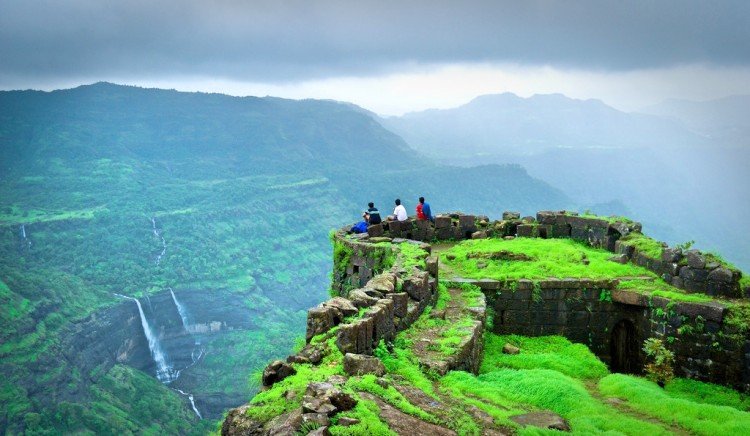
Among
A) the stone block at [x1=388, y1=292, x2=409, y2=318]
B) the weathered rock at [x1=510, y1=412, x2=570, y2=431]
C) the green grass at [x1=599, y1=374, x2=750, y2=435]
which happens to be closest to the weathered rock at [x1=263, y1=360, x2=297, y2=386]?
the weathered rock at [x1=510, y1=412, x2=570, y2=431]

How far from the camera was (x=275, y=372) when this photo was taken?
890 centimetres

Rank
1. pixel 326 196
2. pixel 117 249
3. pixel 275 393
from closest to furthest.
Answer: pixel 275 393 → pixel 117 249 → pixel 326 196

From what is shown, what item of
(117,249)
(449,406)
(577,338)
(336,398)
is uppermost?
(336,398)

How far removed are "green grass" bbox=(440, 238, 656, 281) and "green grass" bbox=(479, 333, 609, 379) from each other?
194 cm

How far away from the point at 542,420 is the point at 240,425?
4.64 meters

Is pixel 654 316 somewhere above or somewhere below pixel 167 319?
above

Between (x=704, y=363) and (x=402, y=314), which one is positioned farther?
(x=704, y=363)

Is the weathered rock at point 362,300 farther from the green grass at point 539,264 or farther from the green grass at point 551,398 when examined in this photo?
the green grass at point 539,264

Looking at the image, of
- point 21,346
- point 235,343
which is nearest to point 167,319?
point 235,343

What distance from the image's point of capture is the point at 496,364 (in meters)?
14.5

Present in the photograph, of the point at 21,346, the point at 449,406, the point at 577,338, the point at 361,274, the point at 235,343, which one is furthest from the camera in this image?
the point at 235,343

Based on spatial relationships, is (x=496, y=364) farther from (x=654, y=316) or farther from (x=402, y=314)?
(x=654, y=316)

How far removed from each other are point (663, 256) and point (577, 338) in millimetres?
3718

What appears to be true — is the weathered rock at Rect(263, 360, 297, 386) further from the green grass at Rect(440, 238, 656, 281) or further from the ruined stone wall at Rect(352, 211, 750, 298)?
the ruined stone wall at Rect(352, 211, 750, 298)
